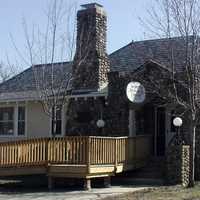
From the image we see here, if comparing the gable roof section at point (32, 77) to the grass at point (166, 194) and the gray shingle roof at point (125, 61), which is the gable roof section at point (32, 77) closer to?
the gray shingle roof at point (125, 61)

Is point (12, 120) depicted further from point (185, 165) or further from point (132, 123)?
point (185, 165)

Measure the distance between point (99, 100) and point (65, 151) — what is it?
17.8ft

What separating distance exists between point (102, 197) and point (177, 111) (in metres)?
6.01

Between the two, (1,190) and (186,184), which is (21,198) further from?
(186,184)

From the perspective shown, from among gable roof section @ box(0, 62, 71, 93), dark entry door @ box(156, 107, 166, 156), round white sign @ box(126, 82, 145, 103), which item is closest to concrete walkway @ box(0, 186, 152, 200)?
round white sign @ box(126, 82, 145, 103)

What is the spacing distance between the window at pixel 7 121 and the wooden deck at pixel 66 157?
25.2 feet

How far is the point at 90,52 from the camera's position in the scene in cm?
2430

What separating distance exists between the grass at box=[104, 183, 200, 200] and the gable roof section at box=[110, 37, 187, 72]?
5530 millimetres

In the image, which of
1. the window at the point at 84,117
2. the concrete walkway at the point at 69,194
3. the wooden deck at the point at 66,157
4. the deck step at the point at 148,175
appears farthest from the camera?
the window at the point at 84,117

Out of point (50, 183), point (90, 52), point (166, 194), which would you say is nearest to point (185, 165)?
point (166, 194)

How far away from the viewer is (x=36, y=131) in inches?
1014

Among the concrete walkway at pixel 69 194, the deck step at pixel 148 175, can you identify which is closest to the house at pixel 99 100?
the deck step at pixel 148 175

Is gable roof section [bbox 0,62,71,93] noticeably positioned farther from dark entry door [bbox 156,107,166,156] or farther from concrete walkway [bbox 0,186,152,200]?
concrete walkway [bbox 0,186,152,200]

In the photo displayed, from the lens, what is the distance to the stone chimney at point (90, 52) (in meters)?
24.0
